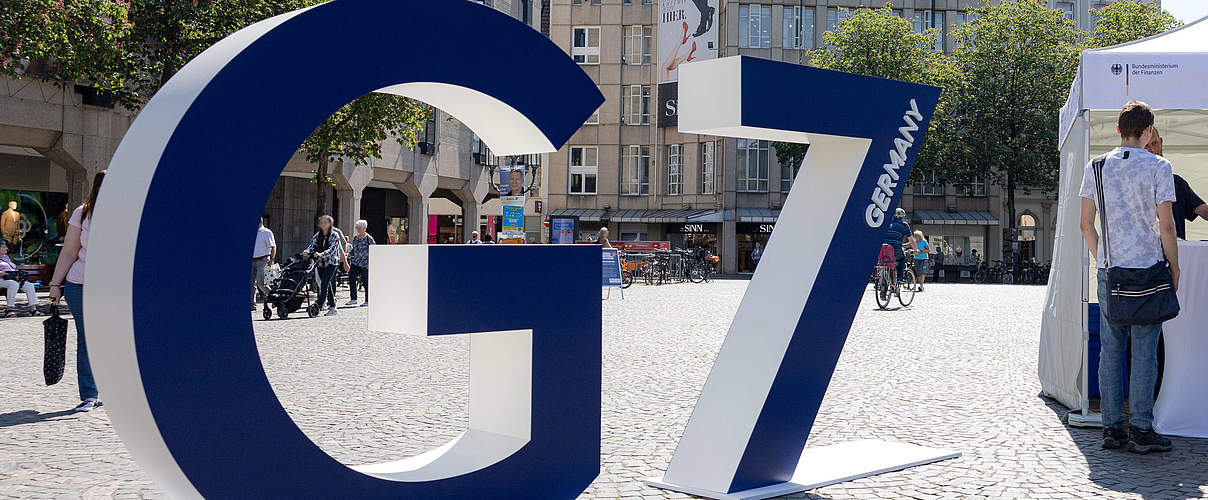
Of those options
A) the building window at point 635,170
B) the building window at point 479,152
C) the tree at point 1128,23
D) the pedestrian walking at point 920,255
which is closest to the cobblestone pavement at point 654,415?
the pedestrian walking at point 920,255

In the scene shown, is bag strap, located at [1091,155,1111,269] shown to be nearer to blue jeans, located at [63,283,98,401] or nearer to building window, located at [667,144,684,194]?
blue jeans, located at [63,283,98,401]

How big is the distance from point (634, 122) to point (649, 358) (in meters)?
43.0

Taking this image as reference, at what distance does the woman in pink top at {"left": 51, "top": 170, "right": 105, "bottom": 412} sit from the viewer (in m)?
6.39

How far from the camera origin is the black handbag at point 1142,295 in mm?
5289

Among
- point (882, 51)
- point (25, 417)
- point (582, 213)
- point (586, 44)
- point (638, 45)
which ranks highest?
point (586, 44)

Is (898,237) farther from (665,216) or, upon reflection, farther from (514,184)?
(665,216)

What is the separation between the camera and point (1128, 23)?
134ft

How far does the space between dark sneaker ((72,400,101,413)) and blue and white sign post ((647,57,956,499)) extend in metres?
4.06

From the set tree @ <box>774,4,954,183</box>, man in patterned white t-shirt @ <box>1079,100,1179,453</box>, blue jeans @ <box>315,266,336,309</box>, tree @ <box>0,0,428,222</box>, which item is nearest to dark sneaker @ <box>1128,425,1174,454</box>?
man in patterned white t-shirt @ <box>1079,100,1179,453</box>

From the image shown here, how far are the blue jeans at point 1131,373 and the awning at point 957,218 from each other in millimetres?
46258

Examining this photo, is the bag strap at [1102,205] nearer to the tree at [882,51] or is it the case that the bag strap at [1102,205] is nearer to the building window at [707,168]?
the tree at [882,51]

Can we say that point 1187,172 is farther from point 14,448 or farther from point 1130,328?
point 14,448

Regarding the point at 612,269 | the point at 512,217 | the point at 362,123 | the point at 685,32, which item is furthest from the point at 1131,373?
the point at 685,32

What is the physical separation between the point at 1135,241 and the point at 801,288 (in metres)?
2.05
